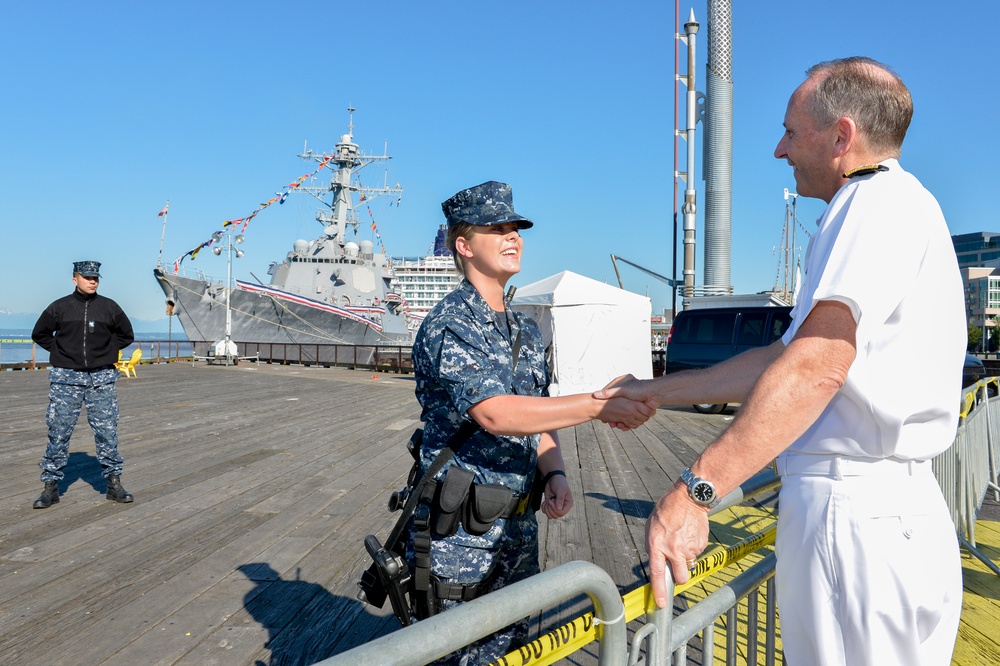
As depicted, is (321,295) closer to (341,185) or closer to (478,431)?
(341,185)

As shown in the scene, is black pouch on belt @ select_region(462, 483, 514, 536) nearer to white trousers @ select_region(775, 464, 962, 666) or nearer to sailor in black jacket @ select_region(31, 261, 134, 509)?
white trousers @ select_region(775, 464, 962, 666)

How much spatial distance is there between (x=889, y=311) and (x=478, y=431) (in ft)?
3.49

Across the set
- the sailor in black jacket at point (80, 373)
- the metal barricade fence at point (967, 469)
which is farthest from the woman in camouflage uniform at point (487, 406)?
the sailor in black jacket at point (80, 373)

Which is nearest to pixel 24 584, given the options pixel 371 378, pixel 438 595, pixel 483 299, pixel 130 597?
pixel 130 597

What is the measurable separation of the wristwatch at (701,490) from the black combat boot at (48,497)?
19.0 ft

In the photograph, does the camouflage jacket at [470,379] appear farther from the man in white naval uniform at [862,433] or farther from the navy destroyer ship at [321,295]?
the navy destroyer ship at [321,295]

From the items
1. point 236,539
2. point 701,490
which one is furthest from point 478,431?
point 236,539

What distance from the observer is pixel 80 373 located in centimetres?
581

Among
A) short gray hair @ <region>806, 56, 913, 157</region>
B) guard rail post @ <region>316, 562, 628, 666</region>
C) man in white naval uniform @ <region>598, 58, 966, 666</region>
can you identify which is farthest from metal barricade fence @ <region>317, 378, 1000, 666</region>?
short gray hair @ <region>806, 56, 913, 157</region>

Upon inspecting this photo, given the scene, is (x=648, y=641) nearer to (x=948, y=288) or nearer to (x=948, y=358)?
(x=948, y=358)

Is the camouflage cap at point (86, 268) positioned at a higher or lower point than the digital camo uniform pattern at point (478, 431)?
higher

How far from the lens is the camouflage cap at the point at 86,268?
5.93m

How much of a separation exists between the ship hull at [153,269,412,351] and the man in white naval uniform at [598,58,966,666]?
41860mm

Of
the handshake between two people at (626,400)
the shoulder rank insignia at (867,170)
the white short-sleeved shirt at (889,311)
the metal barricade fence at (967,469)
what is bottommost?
the metal barricade fence at (967,469)
